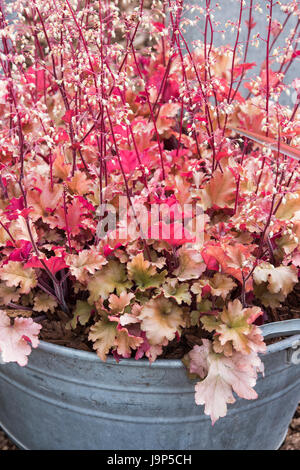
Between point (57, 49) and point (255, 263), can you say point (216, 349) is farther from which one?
point (57, 49)

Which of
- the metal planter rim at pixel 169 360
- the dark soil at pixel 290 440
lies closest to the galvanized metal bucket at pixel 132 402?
the metal planter rim at pixel 169 360

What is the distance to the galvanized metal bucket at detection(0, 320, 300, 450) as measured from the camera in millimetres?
1112

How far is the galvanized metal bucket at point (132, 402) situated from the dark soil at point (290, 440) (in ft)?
0.75

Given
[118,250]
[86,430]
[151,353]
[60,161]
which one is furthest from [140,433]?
[60,161]

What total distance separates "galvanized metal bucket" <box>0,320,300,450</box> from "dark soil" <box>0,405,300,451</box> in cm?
23

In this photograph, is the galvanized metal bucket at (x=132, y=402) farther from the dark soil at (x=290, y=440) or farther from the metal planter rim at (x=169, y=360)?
the dark soil at (x=290, y=440)

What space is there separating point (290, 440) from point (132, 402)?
2.50 feet

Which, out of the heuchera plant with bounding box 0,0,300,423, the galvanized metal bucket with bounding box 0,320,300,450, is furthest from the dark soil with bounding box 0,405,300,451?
the heuchera plant with bounding box 0,0,300,423

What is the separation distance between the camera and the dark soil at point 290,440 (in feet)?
5.24

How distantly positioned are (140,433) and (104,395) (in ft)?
0.54

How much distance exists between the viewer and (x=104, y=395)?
117 cm

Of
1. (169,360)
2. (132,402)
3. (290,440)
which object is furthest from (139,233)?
(290,440)

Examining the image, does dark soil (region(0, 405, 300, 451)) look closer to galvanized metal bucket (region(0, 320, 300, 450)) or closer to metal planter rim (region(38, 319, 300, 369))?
galvanized metal bucket (region(0, 320, 300, 450))
